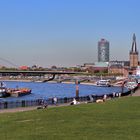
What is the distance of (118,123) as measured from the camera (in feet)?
71.1

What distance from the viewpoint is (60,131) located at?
19234 mm

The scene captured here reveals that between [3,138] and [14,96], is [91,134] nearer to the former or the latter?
[3,138]

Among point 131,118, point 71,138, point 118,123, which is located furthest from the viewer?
point 131,118

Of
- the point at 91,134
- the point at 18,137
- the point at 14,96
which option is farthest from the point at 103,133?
the point at 14,96

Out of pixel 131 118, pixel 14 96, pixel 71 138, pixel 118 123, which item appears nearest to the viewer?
pixel 71 138

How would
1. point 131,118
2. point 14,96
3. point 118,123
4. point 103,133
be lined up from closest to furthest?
point 103,133 → point 118,123 → point 131,118 → point 14,96

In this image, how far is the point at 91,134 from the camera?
18.2 meters

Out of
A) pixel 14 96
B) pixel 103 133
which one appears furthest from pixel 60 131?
pixel 14 96

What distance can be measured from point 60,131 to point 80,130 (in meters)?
0.80

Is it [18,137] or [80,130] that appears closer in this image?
Answer: [18,137]

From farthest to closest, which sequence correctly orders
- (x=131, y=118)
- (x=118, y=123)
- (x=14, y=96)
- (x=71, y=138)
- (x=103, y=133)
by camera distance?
(x=14, y=96) < (x=131, y=118) < (x=118, y=123) < (x=103, y=133) < (x=71, y=138)

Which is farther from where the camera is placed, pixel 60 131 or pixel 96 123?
pixel 96 123

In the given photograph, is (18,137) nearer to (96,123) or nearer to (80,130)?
(80,130)

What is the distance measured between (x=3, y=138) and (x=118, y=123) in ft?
19.5
